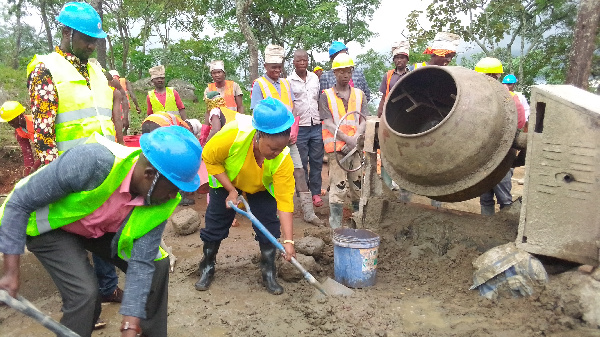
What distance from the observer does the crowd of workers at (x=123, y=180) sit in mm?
1790

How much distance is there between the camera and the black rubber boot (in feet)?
11.1

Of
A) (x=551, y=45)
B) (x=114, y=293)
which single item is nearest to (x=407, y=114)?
(x=114, y=293)

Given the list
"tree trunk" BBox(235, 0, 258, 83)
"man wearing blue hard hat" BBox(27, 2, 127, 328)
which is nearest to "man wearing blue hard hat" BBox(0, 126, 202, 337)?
"man wearing blue hard hat" BBox(27, 2, 127, 328)

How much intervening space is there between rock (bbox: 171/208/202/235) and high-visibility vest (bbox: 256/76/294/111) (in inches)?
59.5

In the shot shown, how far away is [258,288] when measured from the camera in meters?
3.41

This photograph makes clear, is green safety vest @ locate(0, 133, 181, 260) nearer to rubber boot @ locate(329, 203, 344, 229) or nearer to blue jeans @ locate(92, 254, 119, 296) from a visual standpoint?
blue jeans @ locate(92, 254, 119, 296)

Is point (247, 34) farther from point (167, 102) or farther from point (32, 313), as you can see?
point (32, 313)

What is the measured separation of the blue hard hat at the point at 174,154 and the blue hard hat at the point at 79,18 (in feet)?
4.00

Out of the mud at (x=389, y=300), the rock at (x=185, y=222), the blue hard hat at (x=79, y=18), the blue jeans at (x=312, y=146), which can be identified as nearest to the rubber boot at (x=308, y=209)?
the blue jeans at (x=312, y=146)

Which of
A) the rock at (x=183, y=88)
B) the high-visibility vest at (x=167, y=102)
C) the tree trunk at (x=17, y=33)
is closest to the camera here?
the high-visibility vest at (x=167, y=102)

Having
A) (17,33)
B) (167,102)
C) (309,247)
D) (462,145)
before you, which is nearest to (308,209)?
(309,247)

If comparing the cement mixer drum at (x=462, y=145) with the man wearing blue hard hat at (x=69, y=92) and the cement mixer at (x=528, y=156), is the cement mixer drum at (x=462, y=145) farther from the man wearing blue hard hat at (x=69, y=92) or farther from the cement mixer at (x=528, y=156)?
the man wearing blue hard hat at (x=69, y=92)

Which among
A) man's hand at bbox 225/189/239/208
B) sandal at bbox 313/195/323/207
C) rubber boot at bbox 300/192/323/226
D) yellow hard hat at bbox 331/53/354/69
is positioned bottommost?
sandal at bbox 313/195/323/207

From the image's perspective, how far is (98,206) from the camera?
75.9 inches
